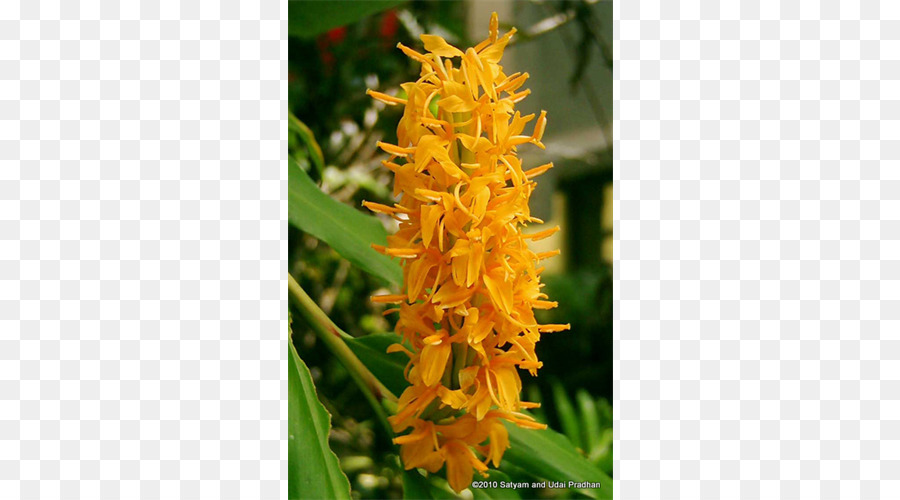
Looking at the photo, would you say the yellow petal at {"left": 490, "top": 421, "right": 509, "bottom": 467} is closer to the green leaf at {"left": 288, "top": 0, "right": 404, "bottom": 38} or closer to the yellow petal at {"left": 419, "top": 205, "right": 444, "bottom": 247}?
the yellow petal at {"left": 419, "top": 205, "right": 444, "bottom": 247}

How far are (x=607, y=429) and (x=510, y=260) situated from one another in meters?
0.63

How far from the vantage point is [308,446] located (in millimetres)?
659

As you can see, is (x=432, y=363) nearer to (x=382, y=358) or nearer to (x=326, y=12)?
(x=382, y=358)

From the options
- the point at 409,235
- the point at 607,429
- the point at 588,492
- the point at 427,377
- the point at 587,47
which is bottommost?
the point at 607,429

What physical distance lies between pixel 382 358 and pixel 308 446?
12 cm

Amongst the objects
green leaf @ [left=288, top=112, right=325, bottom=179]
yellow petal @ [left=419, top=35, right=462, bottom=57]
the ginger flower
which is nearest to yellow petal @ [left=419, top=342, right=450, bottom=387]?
the ginger flower

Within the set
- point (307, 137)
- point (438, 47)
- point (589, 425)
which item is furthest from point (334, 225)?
point (589, 425)

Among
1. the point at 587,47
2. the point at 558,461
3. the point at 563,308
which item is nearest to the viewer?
the point at 558,461

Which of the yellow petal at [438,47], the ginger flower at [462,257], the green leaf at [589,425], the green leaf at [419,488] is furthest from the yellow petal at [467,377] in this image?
the green leaf at [589,425]

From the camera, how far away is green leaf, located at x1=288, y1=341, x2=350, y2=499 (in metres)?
0.64

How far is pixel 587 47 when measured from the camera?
3.91ft

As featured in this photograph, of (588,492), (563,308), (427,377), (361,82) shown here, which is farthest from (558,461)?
(361,82)

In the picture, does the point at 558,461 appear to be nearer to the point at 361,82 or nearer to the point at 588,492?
the point at 588,492

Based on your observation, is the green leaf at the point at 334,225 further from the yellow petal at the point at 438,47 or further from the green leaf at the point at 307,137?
the yellow petal at the point at 438,47
